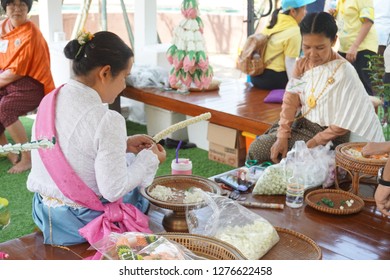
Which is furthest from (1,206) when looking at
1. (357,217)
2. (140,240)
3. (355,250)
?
(357,217)

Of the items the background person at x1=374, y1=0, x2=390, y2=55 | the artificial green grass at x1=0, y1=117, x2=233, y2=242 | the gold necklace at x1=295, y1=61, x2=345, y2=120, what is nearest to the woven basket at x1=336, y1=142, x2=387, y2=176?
the gold necklace at x1=295, y1=61, x2=345, y2=120

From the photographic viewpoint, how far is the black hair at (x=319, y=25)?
2.61 metres

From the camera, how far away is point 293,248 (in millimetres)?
1826

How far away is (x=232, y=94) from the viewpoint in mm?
4656

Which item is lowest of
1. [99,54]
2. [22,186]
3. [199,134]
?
[22,186]

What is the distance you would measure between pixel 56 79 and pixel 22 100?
51.9 inches

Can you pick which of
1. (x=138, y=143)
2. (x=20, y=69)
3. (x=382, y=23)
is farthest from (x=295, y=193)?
(x=382, y=23)

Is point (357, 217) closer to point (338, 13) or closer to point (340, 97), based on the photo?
point (340, 97)

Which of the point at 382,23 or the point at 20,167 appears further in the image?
the point at 382,23

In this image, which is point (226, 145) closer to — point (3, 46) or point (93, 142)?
point (3, 46)

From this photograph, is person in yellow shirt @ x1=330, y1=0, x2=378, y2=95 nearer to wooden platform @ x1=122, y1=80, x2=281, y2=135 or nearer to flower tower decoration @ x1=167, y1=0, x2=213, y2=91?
wooden platform @ x1=122, y1=80, x2=281, y2=135

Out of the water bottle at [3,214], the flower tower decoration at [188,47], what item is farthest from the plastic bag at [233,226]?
the flower tower decoration at [188,47]

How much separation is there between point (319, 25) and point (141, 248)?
1.62 metres

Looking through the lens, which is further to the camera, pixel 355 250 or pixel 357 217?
pixel 357 217
